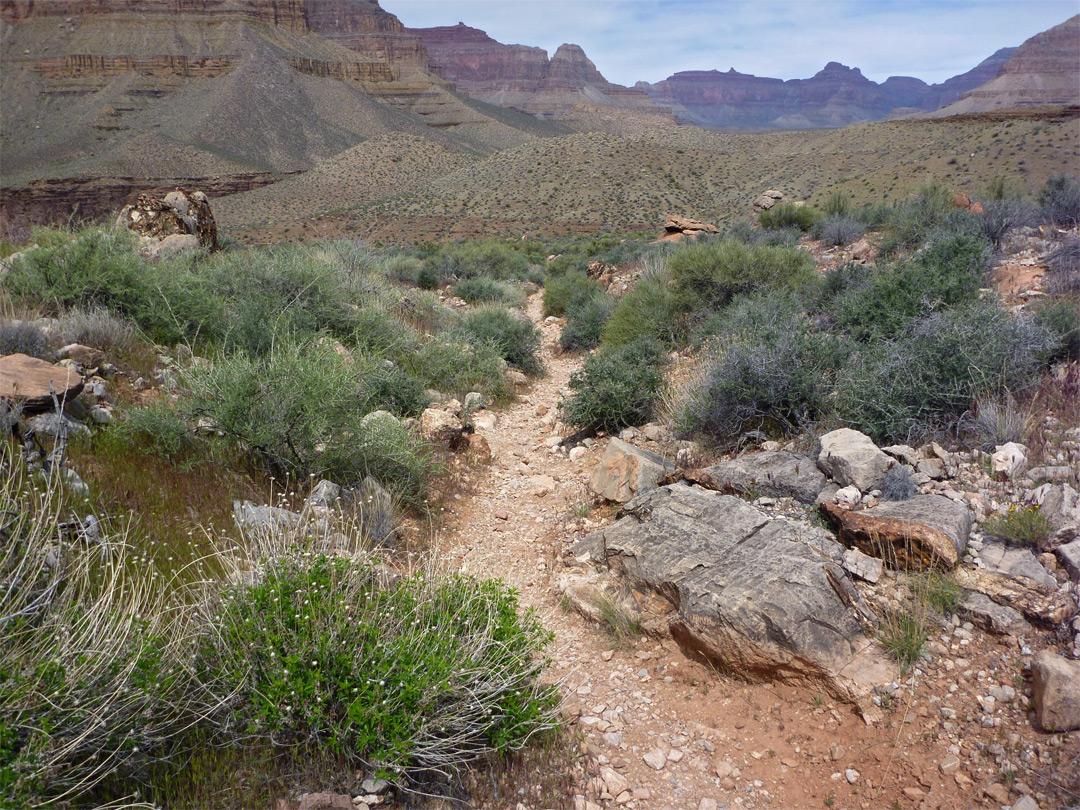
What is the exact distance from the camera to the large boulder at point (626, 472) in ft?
16.3

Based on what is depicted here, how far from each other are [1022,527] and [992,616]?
0.63 metres

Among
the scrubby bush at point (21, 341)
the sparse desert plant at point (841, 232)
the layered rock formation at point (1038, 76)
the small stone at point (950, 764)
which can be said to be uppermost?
the layered rock formation at point (1038, 76)

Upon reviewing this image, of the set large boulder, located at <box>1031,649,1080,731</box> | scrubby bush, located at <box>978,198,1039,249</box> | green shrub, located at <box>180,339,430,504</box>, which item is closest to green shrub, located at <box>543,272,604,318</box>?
scrubby bush, located at <box>978,198,1039,249</box>

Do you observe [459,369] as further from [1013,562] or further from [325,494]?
[1013,562]

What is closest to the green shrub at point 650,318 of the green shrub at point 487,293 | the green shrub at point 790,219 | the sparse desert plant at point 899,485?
the green shrub at point 487,293

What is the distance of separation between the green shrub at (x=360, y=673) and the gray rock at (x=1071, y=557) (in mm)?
2606

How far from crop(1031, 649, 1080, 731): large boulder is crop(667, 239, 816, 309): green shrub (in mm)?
7282

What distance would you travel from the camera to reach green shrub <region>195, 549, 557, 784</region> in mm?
2346

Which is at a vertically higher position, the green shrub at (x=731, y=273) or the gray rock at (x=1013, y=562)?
the green shrub at (x=731, y=273)

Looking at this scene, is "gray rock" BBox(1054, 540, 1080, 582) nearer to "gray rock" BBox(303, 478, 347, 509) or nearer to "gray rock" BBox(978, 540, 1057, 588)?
"gray rock" BBox(978, 540, 1057, 588)

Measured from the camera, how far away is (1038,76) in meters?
135

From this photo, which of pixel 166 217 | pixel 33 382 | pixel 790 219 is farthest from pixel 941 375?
pixel 790 219

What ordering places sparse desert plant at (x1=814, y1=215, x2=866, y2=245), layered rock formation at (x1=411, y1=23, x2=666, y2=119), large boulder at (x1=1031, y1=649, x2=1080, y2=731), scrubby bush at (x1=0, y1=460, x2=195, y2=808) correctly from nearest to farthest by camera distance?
1. scrubby bush at (x1=0, y1=460, x2=195, y2=808)
2. large boulder at (x1=1031, y1=649, x2=1080, y2=731)
3. sparse desert plant at (x1=814, y1=215, x2=866, y2=245)
4. layered rock formation at (x1=411, y1=23, x2=666, y2=119)

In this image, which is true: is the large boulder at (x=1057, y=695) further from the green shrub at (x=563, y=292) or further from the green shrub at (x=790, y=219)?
the green shrub at (x=790, y=219)
